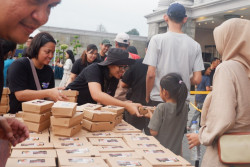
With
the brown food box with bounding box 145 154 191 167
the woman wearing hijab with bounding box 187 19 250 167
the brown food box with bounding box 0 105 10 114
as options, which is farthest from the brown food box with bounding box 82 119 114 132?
the brown food box with bounding box 0 105 10 114

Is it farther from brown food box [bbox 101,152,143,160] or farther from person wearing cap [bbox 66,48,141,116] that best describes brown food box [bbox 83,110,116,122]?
brown food box [bbox 101,152,143,160]

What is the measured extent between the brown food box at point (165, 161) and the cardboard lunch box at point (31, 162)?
61cm

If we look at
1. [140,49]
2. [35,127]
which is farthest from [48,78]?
[140,49]

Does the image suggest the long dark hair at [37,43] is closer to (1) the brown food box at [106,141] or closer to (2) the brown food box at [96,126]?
(2) the brown food box at [96,126]

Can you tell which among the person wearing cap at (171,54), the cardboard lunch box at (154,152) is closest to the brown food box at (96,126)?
the cardboard lunch box at (154,152)

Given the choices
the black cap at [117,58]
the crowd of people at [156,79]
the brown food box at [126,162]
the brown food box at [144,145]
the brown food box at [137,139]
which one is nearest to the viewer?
the crowd of people at [156,79]

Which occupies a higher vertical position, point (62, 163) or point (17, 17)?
point (17, 17)

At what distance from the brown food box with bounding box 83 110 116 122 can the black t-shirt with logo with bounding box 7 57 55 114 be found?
0.71m

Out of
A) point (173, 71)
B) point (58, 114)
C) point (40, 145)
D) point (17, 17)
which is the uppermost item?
point (17, 17)

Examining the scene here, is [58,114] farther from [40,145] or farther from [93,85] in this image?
[93,85]

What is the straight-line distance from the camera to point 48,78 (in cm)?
325

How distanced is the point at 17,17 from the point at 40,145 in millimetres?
1289

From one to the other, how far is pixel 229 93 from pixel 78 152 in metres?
1.05

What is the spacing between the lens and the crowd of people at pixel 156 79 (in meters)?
1.43
